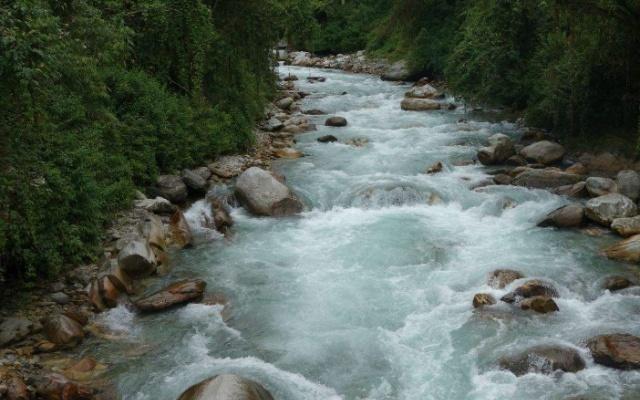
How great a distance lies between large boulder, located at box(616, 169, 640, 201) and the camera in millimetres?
12469

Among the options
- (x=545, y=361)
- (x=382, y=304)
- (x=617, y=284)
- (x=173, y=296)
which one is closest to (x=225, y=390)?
(x=173, y=296)

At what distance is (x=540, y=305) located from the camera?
8.52m

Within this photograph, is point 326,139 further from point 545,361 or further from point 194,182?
point 545,361

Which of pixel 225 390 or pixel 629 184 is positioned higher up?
pixel 629 184

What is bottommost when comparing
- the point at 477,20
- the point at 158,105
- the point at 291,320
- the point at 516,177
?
the point at 291,320

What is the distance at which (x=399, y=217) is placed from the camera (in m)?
12.6

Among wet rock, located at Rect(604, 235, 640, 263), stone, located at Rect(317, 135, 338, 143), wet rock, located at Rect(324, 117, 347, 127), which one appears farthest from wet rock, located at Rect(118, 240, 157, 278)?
wet rock, located at Rect(324, 117, 347, 127)

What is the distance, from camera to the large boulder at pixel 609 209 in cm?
1149

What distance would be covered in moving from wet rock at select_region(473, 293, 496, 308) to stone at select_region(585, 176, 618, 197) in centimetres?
553

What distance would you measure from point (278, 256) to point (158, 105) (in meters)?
5.04

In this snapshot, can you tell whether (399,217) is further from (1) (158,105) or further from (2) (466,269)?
(1) (158,105)

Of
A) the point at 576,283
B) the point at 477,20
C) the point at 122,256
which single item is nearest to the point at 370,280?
the point at 576,283

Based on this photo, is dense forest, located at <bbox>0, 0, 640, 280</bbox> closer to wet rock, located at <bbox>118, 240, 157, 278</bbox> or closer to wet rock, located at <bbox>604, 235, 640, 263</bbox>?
wet rock, located at <bbox>118, 240, 157, 278</bbox>

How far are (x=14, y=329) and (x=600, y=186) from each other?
38.7 feet
